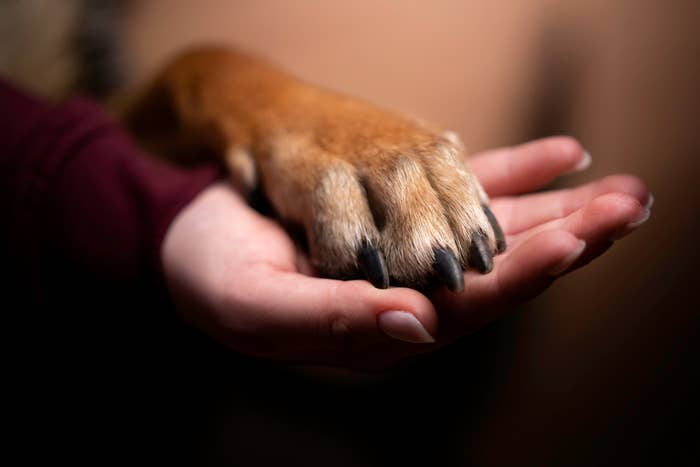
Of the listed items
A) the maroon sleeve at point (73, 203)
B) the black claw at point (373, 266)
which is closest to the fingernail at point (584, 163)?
the black claw at point (373, 266)

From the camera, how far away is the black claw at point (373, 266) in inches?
24.2

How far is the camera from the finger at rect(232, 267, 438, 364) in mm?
557

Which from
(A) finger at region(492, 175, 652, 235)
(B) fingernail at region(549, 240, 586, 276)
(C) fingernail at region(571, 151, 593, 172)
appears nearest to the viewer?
(B) fingernail at region(549, 240, 586, 276)

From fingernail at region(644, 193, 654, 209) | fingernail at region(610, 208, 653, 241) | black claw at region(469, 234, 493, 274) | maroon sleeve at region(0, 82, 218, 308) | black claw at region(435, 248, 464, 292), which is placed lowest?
maroon sleeve at region(0, 82, 218, 308)

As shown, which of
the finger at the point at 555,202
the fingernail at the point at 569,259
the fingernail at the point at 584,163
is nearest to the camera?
the fingernail at the point at 569,259

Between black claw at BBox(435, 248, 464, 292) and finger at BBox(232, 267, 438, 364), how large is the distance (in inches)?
1.4

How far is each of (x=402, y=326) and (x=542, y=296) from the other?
0.35 m

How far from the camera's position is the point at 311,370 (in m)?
1.27

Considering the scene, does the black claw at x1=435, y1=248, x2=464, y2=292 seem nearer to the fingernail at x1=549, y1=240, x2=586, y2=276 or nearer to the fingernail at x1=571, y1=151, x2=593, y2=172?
the fingernail at x1=549, y1=240, x2=586, y2=276

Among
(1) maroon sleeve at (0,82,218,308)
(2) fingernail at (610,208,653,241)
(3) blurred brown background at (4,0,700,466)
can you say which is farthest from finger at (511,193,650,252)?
(1) maroon sleeve at (0,82,218,308)

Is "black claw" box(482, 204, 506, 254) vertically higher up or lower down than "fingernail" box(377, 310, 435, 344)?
higher up

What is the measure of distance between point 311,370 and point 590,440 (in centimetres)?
64

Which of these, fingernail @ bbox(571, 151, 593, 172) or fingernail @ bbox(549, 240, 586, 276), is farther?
fingernail @ bbox(571, 151, 593, 172)

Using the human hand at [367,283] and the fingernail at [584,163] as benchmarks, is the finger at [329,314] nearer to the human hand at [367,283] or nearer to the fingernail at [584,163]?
the human hand at [367,283]
